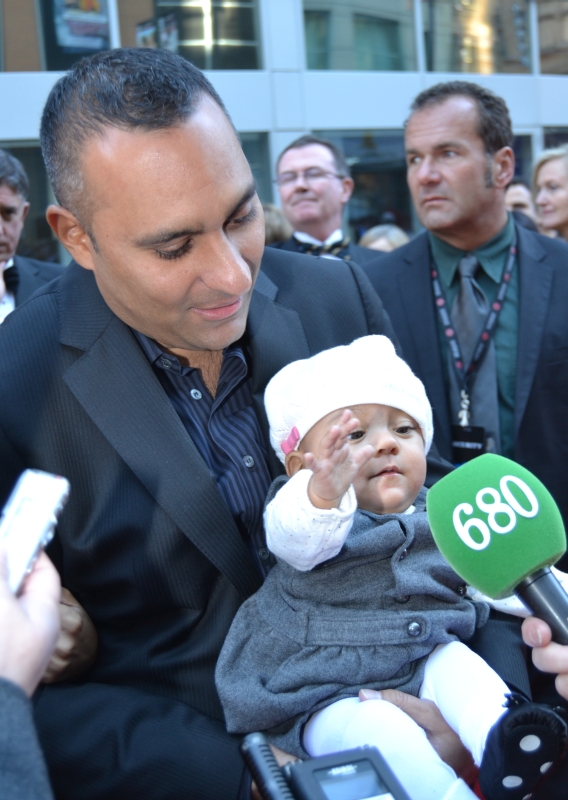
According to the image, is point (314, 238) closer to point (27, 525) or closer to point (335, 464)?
point (335, 464)

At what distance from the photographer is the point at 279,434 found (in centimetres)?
200

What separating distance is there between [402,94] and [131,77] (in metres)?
10.2

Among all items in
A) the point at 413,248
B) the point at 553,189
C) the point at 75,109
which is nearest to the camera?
the point at 75,109

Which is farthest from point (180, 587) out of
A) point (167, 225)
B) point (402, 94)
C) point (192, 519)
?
point (402, 94)

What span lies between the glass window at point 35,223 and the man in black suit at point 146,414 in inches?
288

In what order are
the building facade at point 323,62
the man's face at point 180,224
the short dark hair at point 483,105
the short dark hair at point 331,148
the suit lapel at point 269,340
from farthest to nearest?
the building facade at point 323,62 → the short dark hair at point 331,148 → the short dark hair at point 483,105 → the suit lapel at point 269,340 → the man's face at point 180,224

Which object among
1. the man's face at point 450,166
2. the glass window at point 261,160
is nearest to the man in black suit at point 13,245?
the man's face at point 450,166

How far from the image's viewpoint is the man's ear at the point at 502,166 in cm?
377

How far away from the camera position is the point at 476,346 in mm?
3436

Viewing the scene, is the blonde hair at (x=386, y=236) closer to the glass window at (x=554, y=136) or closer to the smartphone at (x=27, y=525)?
the smartphone at (x=27, y=525)

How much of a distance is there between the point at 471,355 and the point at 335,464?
200 cm

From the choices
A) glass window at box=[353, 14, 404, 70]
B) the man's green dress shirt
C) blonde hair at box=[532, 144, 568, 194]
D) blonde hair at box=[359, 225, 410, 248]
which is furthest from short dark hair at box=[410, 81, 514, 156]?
glass window at box=[353, 14, 404, 70]

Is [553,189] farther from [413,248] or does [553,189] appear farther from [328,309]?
[328,309]

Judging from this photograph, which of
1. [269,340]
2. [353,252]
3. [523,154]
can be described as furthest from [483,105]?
[523,154]
